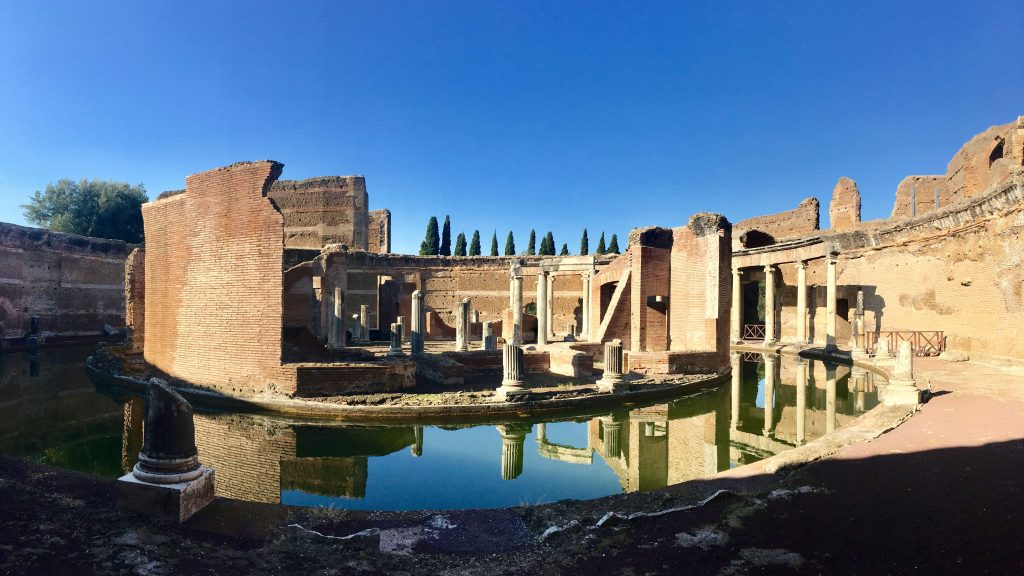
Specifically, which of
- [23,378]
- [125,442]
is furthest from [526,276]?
[125,442]

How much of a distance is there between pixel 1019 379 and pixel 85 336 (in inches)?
1387

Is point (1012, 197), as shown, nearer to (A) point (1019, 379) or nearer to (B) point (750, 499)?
(A) point (1019, 379)

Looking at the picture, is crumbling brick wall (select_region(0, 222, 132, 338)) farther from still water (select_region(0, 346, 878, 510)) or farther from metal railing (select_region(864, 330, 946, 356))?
metal railing (select_region(864, 330, 946, 356))

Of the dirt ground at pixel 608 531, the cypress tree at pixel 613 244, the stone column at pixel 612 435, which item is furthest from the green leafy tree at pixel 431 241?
the dirt ground at pixel 608 531

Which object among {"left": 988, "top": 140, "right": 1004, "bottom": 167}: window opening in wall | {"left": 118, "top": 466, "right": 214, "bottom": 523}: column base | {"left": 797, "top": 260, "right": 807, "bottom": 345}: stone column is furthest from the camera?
{"left": 988, "top": 140, "right": 1004, "bottom": 167}: window opening in wall

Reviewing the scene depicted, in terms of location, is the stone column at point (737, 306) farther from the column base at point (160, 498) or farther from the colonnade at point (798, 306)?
the column base at point (160, 498)

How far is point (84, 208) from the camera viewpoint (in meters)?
35.9

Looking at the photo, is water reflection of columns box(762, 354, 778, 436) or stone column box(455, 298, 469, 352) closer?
water reflection of columns box(762, 354, 778, 436)

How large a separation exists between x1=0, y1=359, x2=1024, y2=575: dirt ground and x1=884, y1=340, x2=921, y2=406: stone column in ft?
11.9

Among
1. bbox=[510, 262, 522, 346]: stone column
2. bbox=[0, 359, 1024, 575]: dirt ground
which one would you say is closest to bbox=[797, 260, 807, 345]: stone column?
bbox=[510, 262, 522, 346]: stone column

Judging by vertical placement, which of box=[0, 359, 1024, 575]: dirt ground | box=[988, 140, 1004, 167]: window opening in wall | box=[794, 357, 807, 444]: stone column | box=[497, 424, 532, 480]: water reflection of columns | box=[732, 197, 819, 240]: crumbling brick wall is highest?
box=[988, 140, 1004, 167]: window opening in wall

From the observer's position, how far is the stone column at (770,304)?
78.4 feet

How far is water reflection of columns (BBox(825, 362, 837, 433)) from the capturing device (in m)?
9.85

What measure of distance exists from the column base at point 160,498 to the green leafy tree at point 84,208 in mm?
39978
